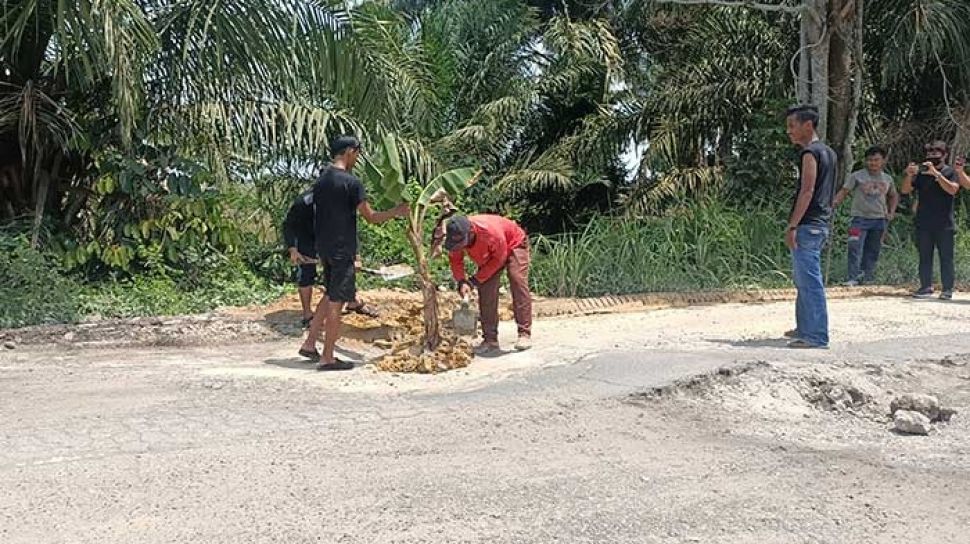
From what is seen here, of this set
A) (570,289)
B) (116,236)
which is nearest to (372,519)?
(570,289)

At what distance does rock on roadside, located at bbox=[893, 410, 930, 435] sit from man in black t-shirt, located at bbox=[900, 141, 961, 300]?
5.01m

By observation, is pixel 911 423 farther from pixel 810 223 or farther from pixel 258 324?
pixel 258 324

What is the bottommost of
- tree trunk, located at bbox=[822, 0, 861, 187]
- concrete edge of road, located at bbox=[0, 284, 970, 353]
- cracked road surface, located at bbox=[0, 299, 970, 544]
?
cracked road surface, located at bbox=[0, 299, 970, 544]

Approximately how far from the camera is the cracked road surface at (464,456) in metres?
3.69

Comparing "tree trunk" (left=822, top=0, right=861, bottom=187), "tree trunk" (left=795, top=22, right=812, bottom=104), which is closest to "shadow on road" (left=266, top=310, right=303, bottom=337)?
"tree trunk" (left=795, top=22, right=812, bottom=104)

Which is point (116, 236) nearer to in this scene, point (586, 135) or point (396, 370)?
Answer: point (396, 370)

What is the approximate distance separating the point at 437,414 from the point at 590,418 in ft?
2.86

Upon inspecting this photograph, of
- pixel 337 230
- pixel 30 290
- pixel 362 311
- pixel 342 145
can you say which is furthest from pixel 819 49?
pixel 30 290

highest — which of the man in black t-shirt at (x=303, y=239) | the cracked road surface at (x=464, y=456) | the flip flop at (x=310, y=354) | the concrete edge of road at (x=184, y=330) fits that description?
the man in black t-shirt at (x=303, y=239)

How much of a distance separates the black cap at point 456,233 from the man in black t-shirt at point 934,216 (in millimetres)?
5485

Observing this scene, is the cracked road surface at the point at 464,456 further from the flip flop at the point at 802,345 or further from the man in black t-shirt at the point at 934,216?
the man in black t-shirt at the point at 934,216

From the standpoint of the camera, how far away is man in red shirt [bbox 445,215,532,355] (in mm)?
6684

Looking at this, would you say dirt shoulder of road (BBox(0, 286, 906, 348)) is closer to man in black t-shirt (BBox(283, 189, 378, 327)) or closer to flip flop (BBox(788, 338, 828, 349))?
man in black t-shirt (BBox(283, 189, 378, 327))

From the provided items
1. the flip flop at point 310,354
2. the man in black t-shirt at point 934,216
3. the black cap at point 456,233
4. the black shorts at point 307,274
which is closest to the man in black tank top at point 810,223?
the black cap at point 456,233
